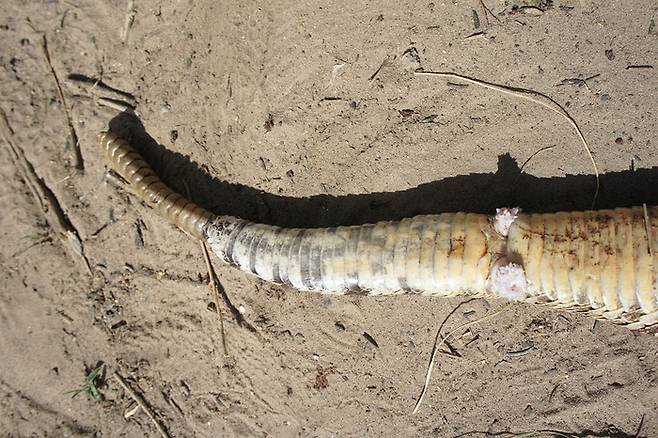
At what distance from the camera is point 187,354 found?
17.5ft

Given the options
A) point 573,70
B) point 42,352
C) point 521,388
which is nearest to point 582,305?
point 521,388

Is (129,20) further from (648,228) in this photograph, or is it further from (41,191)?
(648,228)

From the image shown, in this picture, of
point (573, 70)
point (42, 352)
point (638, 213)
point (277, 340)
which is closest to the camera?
point (638, 213)

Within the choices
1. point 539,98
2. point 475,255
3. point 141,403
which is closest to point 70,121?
point 141,403

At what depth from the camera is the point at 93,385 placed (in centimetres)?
545

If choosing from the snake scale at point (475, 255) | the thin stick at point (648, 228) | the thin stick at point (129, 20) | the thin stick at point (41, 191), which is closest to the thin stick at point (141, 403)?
the thin stick at point (41, 191)

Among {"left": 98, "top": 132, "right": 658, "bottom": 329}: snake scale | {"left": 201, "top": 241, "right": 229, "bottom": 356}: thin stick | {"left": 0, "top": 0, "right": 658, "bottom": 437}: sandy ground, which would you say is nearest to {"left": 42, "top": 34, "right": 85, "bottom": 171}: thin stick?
{"left": 0, "top": 0, "right": 658, "bottom": 437}: sandy ground

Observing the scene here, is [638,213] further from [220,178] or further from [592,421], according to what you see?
[220,178]

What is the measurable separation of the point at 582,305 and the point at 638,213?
815 millimetres

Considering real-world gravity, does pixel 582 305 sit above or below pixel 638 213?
below

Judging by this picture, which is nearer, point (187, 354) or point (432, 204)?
point (432, 204)

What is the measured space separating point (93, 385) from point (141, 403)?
52 centimetres

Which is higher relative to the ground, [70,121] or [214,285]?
[70,121]

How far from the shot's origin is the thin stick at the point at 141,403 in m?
5.35
